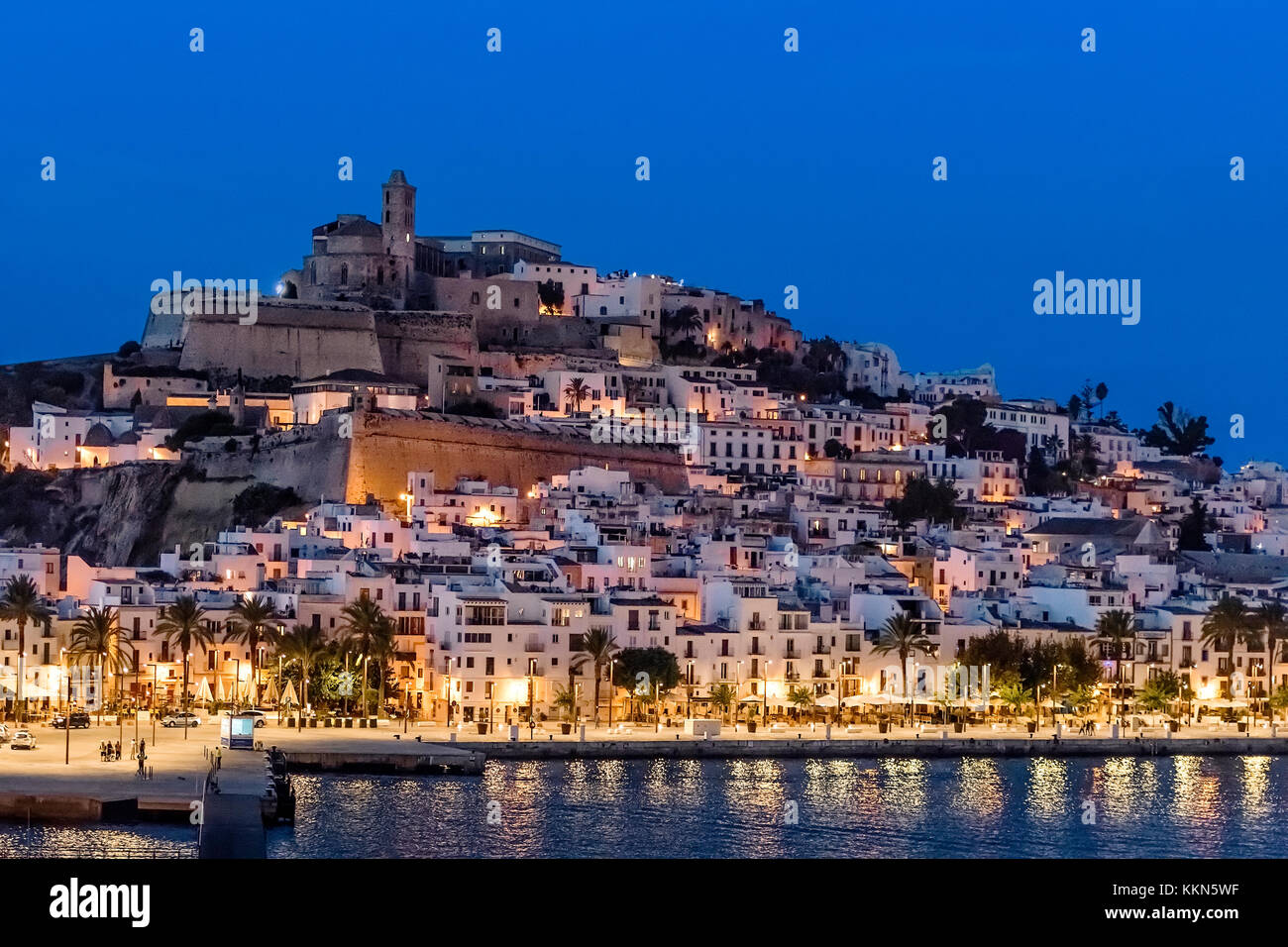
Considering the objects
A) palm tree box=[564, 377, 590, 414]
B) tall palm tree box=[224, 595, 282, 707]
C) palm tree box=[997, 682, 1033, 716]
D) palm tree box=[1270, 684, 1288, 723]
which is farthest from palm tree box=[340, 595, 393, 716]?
palm tree box=[564, 377, 590, 414]

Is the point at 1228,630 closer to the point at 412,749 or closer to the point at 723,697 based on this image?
the point at 723,697

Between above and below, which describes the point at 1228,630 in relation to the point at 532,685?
above

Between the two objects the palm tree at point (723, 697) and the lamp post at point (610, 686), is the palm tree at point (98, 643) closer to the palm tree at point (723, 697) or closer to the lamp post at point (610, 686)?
the lamp post at point (610, 686)

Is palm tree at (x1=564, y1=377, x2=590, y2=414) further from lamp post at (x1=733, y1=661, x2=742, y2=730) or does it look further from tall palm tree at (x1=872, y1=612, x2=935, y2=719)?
lamp post at (x1=733, y1=661, x2=742, y2=730)

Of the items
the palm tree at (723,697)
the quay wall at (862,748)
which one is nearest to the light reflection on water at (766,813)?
the quay wall at (862,748)

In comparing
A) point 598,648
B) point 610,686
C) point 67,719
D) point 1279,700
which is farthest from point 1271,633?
point 67,719

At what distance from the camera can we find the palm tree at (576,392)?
66.9 m

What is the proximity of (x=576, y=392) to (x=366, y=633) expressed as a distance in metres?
26.3

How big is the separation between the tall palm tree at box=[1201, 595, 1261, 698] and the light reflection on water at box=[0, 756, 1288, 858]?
23.8 ft

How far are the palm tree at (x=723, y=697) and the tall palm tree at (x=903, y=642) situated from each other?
3.27m

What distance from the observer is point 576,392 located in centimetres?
6706

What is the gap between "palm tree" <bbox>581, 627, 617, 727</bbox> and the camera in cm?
4156
